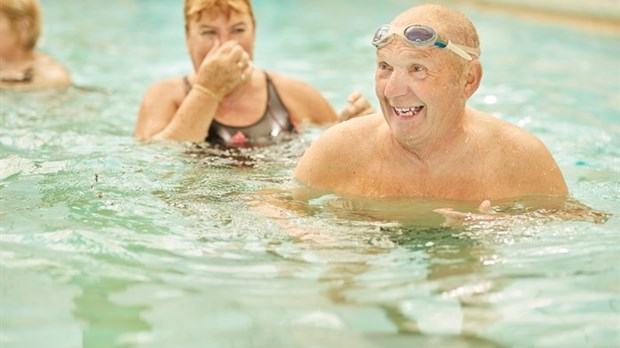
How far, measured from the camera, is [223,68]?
16.8ft

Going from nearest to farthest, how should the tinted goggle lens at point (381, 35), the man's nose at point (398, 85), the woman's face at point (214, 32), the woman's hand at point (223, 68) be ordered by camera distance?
the man's nose at point (398, 85) < the tinted goggle lens at point (381, 35) < the woman's hand at point (223, 68) < the woman's face at point (214, 32)

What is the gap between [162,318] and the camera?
288cm

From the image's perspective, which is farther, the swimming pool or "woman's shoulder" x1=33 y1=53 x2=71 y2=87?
"woman's shoulder" x1=33 y1=53 x2=71 y2=87

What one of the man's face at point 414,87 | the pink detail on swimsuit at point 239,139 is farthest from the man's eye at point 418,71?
the pink detail on swimsuit at point 239,139

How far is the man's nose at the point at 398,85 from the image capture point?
355 cm

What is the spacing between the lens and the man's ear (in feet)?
12.1

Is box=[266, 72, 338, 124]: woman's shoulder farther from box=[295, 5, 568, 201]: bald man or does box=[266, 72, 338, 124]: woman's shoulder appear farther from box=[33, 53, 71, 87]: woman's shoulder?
box=[33, 53, 71, 87]: woman's shoulder

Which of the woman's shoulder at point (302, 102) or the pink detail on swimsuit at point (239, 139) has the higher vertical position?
the woman's shoulder at point (302, 102)

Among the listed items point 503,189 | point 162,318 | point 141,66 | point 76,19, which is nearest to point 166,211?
point 162,318

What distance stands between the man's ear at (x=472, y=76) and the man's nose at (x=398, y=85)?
27 centimetres

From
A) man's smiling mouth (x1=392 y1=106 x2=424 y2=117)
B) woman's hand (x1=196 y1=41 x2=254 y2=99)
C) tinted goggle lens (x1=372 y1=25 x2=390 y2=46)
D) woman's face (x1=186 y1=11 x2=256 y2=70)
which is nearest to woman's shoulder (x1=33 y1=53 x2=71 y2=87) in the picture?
woman's face (x1=186 y1=11 x2=256 y2=70)

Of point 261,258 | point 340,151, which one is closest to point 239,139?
point 340,151

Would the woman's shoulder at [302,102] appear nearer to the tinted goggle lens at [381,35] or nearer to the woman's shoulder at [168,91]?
the woman's shoulder at [168,91]

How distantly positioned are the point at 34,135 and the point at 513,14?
9379mm
